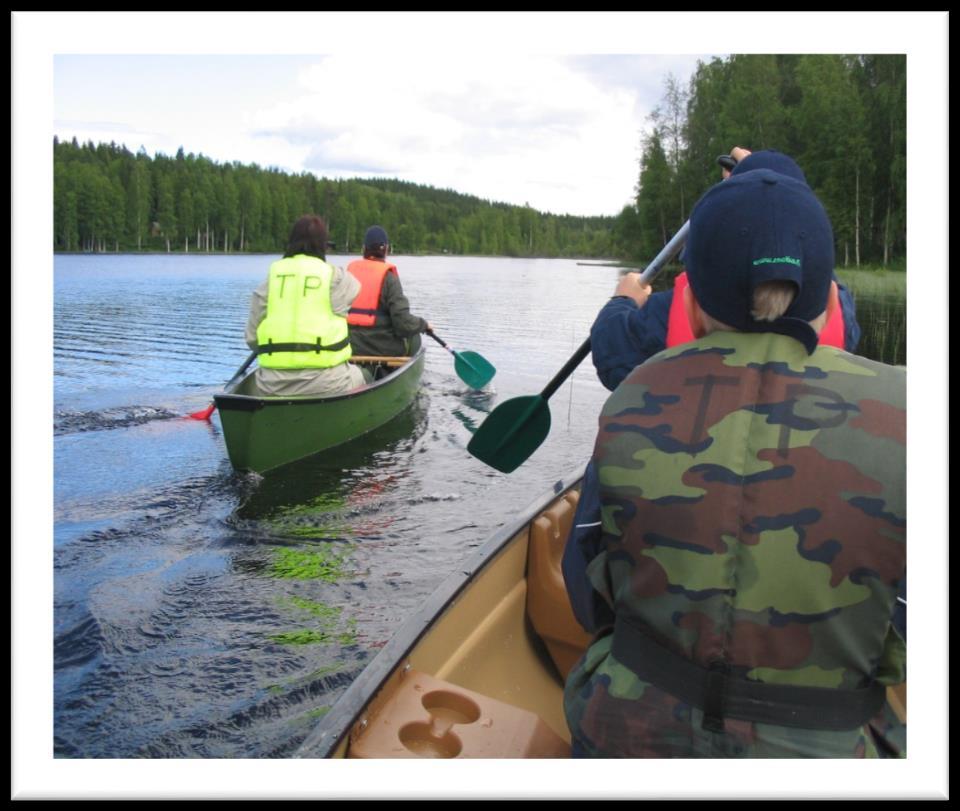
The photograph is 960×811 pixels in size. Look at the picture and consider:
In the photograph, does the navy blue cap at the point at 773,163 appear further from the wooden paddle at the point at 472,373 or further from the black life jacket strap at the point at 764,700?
the wooden paddle at the point at 472,373

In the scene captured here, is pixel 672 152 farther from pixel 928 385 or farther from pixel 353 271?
pixel 928 385

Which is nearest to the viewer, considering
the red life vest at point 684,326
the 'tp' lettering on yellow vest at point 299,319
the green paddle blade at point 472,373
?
the red life vest at point 684,326

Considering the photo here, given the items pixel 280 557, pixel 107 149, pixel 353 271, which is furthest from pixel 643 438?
pixel 107 149

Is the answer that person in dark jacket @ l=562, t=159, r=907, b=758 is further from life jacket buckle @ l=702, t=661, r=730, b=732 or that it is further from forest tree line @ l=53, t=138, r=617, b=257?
forest tree line @ l=53, t=138, r=617, b=257

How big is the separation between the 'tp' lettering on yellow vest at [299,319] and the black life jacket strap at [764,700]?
5249mm

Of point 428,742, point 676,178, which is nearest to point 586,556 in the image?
point 428,742

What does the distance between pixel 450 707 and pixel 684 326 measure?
1150mm

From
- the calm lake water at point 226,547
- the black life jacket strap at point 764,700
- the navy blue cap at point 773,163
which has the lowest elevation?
the calm lake water at point 226,547

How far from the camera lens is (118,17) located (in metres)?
1.89

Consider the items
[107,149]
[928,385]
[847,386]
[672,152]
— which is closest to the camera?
[847,386]

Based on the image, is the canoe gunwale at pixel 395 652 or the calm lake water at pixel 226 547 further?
the calm lake water at pixel 226 547

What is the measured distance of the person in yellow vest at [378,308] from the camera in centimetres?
832

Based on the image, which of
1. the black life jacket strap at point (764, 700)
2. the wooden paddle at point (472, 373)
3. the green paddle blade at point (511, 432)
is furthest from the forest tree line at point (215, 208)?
the black life jacket strap at point (764, 700)
